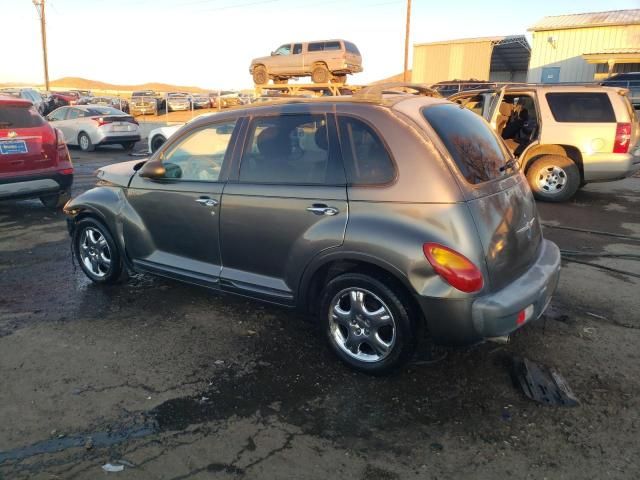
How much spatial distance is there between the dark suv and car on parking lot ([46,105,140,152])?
14.1m

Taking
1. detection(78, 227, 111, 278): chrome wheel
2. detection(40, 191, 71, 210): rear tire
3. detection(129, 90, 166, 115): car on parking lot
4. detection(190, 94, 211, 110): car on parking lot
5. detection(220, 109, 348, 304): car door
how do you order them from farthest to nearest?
detection(190, 94, 211, 110): car on parking lot < detection(129, 90, 166, 115): car on parking lot < detection(40, 191, 71, 210): rear tire < detection(78, 227, 111, 278): chrome wheel < detection(220, 109, 348, 304): car door

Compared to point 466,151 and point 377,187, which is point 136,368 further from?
point 466,151

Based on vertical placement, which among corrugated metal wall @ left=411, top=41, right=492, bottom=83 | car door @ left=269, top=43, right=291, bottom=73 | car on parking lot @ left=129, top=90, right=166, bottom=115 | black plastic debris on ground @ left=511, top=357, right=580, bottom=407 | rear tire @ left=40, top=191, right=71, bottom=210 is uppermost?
corrugated metal wall @ left=411, top=41, right=492, bottom=83

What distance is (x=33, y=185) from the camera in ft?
24.1

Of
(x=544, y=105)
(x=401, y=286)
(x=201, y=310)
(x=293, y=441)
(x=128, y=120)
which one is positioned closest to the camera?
(x=293, y=441)

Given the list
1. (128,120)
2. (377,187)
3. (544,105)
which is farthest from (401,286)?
(128,120)

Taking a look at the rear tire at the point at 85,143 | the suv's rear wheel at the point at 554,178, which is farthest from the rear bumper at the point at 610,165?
the rear tire at the point at 85,143

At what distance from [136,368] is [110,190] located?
1.91 m

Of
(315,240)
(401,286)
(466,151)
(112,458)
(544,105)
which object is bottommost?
(112,458)

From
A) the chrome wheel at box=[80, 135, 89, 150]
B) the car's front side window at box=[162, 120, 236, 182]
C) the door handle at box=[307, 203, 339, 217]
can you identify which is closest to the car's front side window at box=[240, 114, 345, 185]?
the door handle at box=[307, 203, 339, 217]

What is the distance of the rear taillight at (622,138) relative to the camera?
311 inches

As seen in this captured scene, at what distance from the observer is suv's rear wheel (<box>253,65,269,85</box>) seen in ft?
71.5

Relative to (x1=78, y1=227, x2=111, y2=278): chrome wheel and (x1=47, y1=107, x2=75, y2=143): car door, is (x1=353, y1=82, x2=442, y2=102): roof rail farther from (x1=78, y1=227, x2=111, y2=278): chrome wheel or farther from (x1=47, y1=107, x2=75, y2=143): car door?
(x1=47, y1=107, x2=75, y2=143): car door

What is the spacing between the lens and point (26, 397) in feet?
10.3
